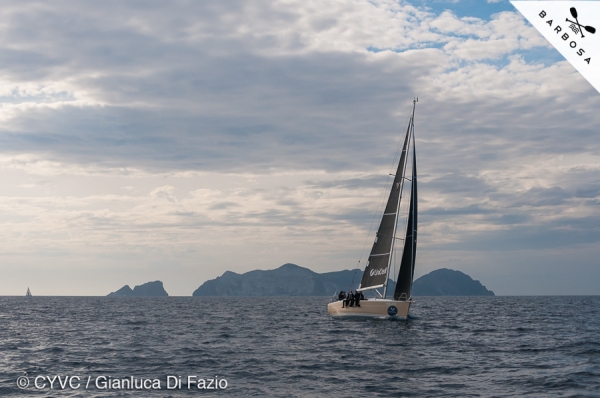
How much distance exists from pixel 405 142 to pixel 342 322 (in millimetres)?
16455

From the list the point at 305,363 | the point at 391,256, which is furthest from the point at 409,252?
the point at 305,363

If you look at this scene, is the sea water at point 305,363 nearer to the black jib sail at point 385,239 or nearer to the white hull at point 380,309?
the white hull at point 380,309

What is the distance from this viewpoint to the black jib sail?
4875 centimetres

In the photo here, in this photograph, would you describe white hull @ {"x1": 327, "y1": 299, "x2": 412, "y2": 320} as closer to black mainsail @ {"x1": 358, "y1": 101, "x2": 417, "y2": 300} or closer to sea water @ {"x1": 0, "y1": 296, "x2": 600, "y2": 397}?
black mainsail @ {"x1": 358, "y1": 101, "x2": 417, "y2": 300}

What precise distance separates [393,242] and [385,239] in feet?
2.88

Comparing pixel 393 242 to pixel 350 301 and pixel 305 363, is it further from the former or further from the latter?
pixel 305 363

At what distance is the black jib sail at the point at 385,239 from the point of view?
48750mm

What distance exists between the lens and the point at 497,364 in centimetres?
2609

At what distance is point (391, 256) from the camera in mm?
48625

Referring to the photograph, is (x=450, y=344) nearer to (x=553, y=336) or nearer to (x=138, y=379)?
(x=553, y=336)
